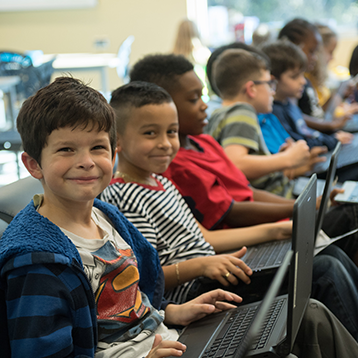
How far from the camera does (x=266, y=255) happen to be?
1280 mm

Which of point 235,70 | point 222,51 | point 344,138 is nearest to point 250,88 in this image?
point 235,70

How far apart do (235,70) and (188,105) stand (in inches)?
28.5

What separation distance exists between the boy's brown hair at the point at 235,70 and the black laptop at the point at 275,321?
4.12 ft

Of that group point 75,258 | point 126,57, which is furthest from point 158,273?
point 126,57

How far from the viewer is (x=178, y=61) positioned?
4.96ft

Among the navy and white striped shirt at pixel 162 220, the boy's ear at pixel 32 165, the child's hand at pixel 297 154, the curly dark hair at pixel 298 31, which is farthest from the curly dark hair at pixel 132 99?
the curly dark hair at pixel 298 31

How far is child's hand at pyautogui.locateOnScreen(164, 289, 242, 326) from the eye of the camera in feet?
3.26

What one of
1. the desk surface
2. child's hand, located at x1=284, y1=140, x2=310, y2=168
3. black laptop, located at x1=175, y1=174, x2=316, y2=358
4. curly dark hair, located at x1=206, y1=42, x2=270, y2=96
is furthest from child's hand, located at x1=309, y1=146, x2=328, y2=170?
the desk surface

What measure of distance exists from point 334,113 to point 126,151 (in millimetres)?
2567

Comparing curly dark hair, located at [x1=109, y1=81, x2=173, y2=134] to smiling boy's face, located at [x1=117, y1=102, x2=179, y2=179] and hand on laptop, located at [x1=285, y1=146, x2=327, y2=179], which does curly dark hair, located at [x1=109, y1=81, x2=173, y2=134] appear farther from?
hand on laptop, located at [x1=285, y1=146, x2=327, y2=179]

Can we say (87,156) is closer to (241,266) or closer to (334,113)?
(241,266)

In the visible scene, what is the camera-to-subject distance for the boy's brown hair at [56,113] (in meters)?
0.79

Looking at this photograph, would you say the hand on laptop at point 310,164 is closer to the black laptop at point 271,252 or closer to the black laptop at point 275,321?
the black laptop at point 271,252

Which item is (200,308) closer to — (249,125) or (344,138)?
(249,125)
